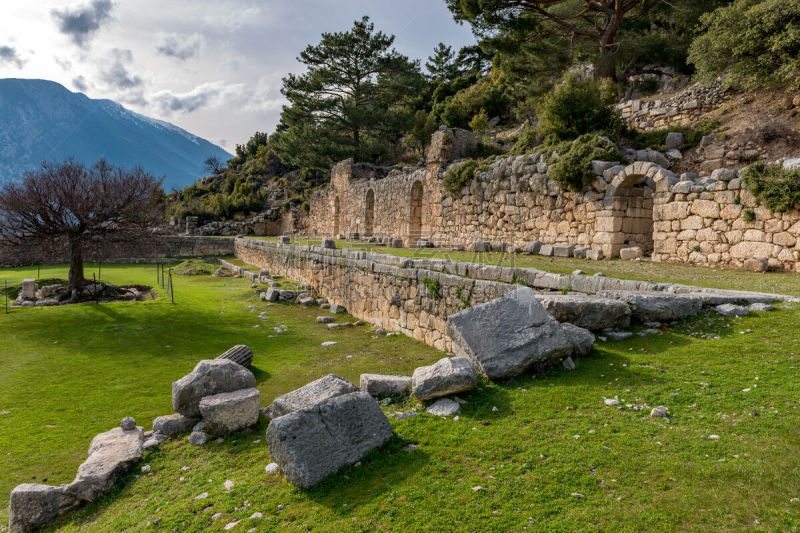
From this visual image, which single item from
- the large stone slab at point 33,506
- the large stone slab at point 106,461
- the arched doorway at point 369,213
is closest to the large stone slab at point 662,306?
the large stone slab at point 106,461

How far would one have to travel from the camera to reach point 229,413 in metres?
4.52

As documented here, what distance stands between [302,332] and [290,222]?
90.0ft

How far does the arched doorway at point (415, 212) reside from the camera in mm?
18938

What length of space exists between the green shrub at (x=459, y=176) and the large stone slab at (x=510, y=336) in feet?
36.0

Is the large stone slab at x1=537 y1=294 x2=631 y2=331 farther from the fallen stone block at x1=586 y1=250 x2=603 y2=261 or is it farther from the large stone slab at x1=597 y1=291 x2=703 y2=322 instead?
the fallen stone block at x1=586 y1=250 x2=603 y2=261

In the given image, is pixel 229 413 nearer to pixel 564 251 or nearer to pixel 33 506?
pixel 33 506

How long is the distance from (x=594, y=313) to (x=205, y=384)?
15.2 feet

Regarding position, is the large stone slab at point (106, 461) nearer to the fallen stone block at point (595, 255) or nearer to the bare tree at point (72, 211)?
the fallen stone block at point (595, 255)

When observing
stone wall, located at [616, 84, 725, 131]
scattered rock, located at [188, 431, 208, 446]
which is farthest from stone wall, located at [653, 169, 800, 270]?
scattered rock, located at [188, 431, 208, 446]

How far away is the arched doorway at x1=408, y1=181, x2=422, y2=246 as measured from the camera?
1894cm

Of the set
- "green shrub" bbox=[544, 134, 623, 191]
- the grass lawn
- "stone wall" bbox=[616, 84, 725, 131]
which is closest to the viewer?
the grass lawn

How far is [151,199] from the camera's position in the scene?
15.0 meters

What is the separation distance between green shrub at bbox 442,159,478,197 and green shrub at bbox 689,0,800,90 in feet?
28.2

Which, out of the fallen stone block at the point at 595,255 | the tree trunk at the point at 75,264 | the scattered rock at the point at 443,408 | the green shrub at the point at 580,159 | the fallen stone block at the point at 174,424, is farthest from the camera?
the tree trunk at the point at 75,264
